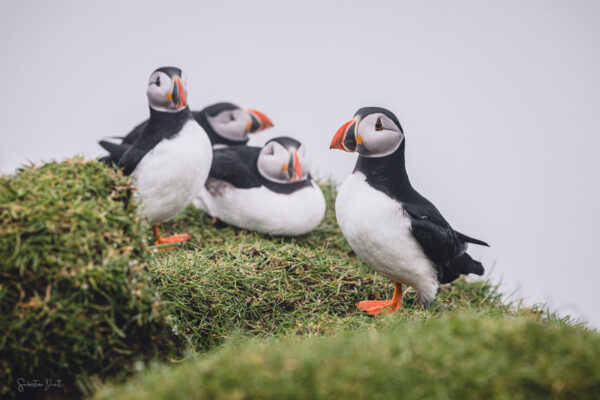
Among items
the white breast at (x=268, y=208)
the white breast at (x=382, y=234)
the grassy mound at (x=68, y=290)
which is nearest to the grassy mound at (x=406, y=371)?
the grassy mound at (x=68, y=290)

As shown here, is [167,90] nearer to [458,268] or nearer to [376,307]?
[376,307]

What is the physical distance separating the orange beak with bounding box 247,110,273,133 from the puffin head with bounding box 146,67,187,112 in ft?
5.51

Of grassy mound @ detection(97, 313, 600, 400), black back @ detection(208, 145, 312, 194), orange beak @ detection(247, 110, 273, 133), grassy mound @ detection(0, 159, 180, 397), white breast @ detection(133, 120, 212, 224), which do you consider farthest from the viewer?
orange beak @ detection(247, 110, 273, 133)

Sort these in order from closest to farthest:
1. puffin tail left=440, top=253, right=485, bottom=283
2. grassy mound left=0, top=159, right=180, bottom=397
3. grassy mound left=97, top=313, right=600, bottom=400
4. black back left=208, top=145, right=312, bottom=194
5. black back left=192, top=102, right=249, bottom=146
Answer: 1. grassy mound left=97, top=313, right=600, bottom=400
2. grassy mound left=0, top=159, right=180, bottom=397
3. puffin tail left=440, top=253, right=485, bottom=283
4. black back left=208, top=145, right=312, bottom=194
5. black back left=192, top=102, right=249, bottom=146

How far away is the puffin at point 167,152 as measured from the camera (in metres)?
3.90

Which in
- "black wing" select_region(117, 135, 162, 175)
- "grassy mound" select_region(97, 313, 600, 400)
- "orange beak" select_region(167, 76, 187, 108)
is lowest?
"grassy mound" select_region(97, 313, 600, 400)

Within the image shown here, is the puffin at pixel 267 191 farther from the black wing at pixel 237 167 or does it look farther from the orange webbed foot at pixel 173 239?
the orange webbed foot at pixel 173 239

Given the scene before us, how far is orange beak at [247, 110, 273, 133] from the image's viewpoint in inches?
224

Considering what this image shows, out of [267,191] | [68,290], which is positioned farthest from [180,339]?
[267,191]

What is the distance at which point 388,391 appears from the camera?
1.79m

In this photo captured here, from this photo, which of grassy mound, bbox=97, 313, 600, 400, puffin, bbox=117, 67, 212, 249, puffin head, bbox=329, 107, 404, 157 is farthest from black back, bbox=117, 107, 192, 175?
grassy mound, bbox=97, 313, 600, 400

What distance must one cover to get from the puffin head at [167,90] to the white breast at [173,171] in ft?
0.57

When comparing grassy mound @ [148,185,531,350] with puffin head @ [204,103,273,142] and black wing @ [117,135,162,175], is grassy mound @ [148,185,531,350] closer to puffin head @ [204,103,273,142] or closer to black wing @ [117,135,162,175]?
black wing @ [117,135,162,175]

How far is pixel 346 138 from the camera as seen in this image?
3.33m
